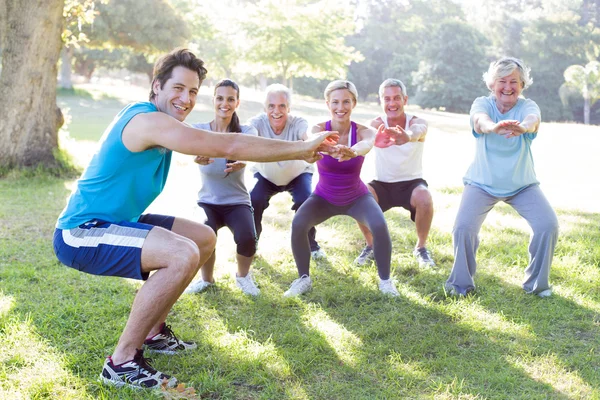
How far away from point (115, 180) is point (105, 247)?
15.1 inches

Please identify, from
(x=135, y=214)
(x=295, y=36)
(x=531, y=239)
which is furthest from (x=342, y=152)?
(x=295, y=36)

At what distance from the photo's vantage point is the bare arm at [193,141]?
3.34 metres

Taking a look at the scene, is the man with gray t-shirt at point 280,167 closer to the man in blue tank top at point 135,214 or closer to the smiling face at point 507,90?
the smiling face at point 507,90

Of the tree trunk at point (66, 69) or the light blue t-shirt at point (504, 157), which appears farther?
the tree trunk at point (66, 69)

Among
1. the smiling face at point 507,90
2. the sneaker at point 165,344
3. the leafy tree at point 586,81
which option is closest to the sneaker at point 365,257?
the smiling face at point 507,90

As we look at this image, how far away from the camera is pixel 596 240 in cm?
663

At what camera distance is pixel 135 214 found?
3.70 m

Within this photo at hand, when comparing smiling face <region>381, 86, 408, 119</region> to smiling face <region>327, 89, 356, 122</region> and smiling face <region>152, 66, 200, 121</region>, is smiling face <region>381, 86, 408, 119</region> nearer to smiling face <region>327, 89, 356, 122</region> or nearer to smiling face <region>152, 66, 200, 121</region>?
smiling face <region>327, 89, 356, 122</region>

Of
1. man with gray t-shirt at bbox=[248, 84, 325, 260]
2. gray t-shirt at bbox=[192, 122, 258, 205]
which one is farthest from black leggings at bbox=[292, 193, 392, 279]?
man with gray t-shirt at bbox=[248, 84, 325, 260]

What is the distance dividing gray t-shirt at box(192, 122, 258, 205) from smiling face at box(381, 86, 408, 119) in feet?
5.25

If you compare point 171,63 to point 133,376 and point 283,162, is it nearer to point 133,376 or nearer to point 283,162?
point 133,376

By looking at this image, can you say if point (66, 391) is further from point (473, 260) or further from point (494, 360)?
point (473, 260)

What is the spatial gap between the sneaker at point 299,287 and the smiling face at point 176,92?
192 centimetres

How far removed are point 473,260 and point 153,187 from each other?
283 centimetres
